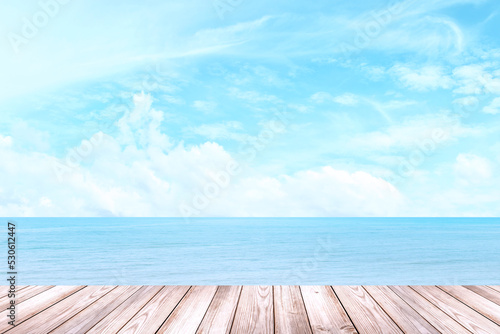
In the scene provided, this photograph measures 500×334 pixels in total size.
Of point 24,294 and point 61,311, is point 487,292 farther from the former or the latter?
point 24,294

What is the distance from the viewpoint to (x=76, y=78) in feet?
136

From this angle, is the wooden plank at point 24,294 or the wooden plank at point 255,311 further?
the wooden plank at point 24,294

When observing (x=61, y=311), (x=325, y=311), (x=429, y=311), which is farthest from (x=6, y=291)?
(x=429, y=311)

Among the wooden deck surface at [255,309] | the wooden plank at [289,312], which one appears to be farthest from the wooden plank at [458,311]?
the wooden plank at [289,312]

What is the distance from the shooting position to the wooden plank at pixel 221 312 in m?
1.62

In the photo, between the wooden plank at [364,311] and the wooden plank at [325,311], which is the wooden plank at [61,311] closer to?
the wooden plank at [325,311]

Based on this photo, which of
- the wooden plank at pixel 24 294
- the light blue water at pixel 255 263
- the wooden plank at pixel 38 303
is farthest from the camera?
the light blue water at pixel 255 263

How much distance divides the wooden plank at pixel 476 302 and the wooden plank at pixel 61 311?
6.53ft

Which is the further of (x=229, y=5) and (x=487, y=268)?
(x=487, y=268)

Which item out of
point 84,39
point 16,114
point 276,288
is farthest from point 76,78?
point 276,288

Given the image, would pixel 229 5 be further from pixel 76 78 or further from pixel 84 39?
pixel 76 78

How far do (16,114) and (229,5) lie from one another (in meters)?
56.3

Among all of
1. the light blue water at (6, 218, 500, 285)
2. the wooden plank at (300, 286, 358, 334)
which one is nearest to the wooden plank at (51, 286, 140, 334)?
the wooden plank at (300, 286, 358, 334)

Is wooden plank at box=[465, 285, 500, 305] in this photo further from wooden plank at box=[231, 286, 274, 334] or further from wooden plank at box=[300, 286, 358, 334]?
wooden plank at box=[231, 286, 274, 334]
